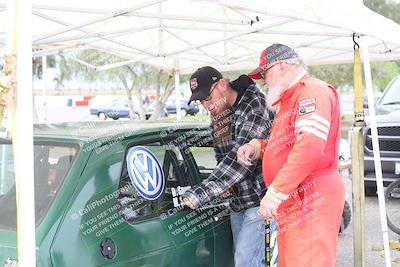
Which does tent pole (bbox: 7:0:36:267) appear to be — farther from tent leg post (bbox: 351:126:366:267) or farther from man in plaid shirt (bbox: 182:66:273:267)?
tent leg post (bbox: 351:126:366:267)

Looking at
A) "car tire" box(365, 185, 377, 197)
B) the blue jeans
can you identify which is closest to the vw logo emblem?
the blue jeans

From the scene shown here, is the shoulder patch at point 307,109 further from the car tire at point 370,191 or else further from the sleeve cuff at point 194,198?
the car tire at point 370,191

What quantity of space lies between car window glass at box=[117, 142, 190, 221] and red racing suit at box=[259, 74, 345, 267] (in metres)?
0.71

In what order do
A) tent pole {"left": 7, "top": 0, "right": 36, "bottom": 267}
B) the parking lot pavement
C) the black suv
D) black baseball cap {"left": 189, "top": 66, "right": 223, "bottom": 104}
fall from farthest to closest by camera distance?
the black suv
the parking lot pavement
black baseball cap {"left": 189, "top": 66, "right": 223, "bottom": 104}
tent pole {"left": 7, "top": 0, "right": 36, "bottom": 267}

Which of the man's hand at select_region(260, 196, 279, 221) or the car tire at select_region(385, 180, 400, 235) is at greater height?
the man's hand at select_region(260, 196, 279, 221)

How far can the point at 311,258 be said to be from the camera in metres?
2.84

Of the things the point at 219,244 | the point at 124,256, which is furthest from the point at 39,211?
the point at 219,244

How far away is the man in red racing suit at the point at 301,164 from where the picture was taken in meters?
2.73

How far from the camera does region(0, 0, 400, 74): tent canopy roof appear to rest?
324 centimetres

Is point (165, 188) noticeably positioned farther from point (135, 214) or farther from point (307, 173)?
point (307, 173)

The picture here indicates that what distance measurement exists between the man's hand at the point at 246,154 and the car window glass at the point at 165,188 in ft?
1.62

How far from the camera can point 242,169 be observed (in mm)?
3424

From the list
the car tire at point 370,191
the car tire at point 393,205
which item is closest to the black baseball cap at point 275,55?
the car tire at point 393,205

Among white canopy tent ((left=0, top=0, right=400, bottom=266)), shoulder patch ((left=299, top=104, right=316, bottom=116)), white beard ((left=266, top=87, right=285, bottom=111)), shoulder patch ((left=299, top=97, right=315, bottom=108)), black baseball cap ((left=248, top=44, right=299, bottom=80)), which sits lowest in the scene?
shoulder patch ((left=299, top=104, right=316, bottom=116))
